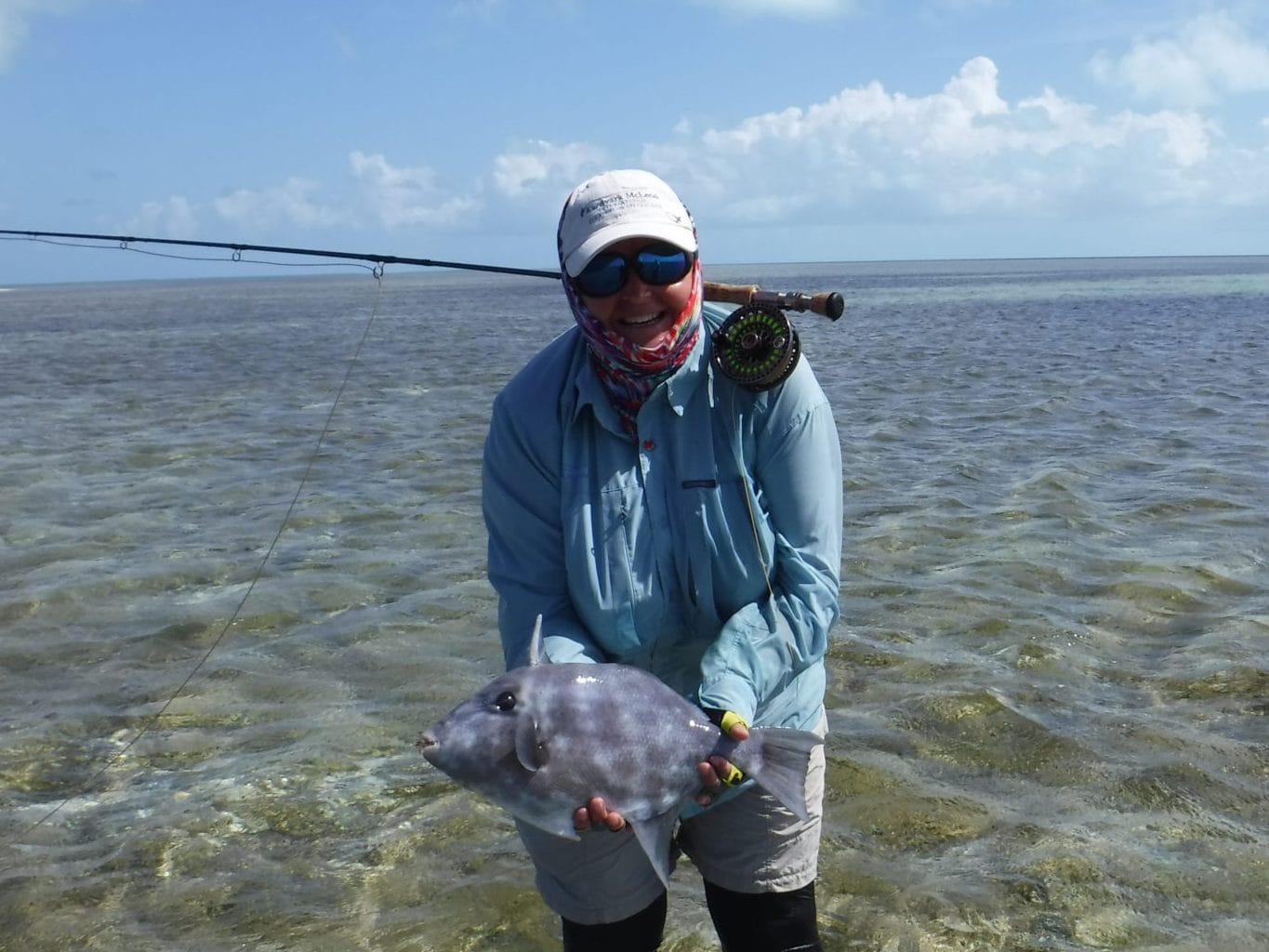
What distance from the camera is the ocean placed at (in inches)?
199

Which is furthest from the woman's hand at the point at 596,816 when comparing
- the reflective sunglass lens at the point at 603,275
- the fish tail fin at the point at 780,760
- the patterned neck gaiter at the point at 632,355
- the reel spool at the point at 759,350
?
the reflective sunglass lens at the point at 603,275

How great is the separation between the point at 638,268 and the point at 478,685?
14.7 feet

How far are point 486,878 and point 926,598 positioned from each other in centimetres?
430

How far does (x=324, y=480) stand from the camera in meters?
13.2

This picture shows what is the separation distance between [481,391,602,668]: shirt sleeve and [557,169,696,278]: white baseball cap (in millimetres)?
483

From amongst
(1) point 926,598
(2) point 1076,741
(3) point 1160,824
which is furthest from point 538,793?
(1) point 926,598

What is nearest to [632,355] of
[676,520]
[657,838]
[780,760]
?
[676,520]

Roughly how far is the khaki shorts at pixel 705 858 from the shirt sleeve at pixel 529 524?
1.82ft

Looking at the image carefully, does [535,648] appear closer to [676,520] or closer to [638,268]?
[676,520]

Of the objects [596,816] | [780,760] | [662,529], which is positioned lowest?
[596,816]

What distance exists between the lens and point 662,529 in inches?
→ 140

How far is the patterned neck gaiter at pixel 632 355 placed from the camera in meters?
3.48

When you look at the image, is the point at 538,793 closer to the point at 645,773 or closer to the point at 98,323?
the point at 645,773

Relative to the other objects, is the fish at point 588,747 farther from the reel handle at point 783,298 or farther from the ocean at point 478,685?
the ocean at point 478,685
